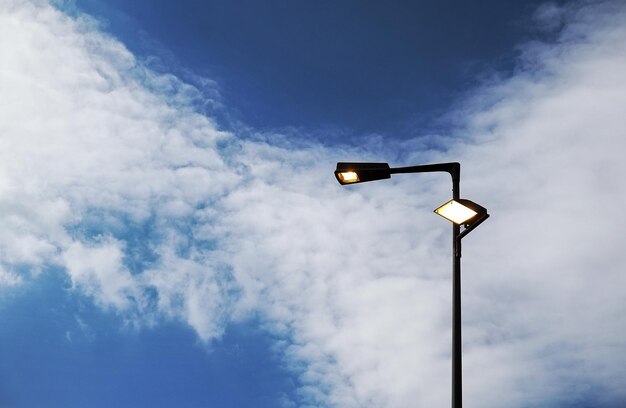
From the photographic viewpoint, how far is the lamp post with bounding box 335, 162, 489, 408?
5.97 metres

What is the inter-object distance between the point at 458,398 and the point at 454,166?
3.25m

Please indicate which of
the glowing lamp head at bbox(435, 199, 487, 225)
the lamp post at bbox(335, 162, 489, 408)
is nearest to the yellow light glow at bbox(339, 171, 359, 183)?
the lamp post at bbox(335, 162, 489, 408)

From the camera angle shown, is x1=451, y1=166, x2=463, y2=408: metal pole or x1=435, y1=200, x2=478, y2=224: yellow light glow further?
x1=435, y1=200, x2=478, y2=224: yellow light glow

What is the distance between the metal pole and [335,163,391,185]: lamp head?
1.03 m

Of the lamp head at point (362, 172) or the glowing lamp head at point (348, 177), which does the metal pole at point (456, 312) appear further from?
the glowing lamp head at point (348, 177)

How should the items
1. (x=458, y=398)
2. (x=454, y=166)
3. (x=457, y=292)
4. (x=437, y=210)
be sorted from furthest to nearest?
(x=454, y=166) → (x=437, y=210) → (x=457, y=292) → (x=458, y=398)

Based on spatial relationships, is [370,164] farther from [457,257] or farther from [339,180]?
[457,257]

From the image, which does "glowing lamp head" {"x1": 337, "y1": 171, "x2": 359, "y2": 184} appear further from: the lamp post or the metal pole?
the metal pole

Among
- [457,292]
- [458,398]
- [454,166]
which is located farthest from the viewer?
[454,166]

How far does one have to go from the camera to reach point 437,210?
22.5 ft

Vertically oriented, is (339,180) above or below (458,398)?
above

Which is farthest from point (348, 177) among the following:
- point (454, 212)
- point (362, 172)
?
point (454, 212)

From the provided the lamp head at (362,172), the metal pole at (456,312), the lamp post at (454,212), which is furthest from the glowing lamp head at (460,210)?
the lamp head at (362,172)

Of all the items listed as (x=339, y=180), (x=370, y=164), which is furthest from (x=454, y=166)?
(x=339, y=180)
